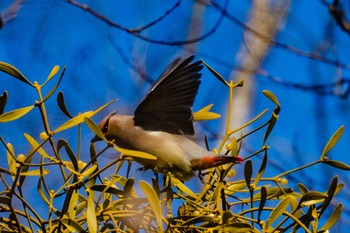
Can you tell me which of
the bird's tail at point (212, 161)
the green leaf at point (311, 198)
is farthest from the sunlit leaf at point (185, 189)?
the green leaf at point (311, 198)

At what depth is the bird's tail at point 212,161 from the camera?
3.66ft

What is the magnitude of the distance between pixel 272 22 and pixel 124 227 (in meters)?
2.60

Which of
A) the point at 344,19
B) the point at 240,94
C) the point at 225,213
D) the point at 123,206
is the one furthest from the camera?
the point at 240,94

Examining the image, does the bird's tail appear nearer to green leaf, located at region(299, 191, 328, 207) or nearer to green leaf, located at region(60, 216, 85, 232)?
green leaf, located at region(299, 191, 328, 207)

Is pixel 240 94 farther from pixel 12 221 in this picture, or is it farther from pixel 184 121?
pixel 12 221

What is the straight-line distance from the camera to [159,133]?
4.30 ft

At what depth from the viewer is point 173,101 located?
1283 millimetres

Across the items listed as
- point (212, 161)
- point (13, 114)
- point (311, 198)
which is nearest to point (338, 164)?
point (311, 198)

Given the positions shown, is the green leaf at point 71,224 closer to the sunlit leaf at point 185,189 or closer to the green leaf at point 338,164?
the sunlit leaf at point 185,189

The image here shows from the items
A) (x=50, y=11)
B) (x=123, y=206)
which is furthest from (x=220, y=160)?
(x=50, y=11)

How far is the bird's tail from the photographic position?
112cm

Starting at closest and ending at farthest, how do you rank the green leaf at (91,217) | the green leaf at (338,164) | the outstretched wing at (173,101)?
the green leaf at (91,217) < the green leaf at (338,164) < the outstretched wing at (173,101)

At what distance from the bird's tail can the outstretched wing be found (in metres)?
0.10

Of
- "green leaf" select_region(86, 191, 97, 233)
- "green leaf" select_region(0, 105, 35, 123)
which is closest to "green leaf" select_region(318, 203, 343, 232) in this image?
"green leaf" select_region(86, 191, 97, 233)
